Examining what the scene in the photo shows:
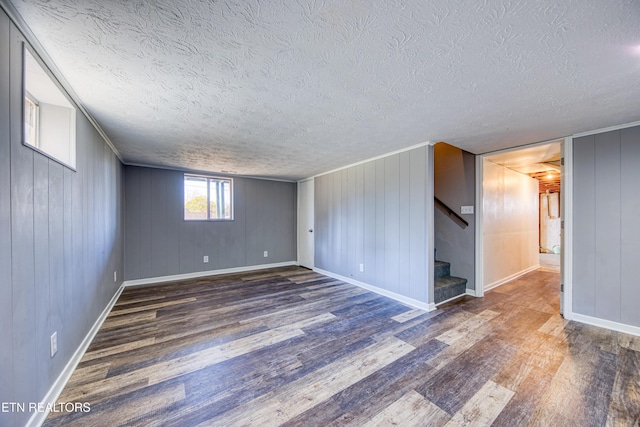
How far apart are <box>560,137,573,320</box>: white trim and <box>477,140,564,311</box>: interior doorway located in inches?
4.4

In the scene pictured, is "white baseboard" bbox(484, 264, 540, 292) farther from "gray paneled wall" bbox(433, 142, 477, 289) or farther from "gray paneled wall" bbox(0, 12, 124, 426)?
"gray paneled wall" bbox(0, 12, 124, 426)

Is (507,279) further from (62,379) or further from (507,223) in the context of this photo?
(62,379)

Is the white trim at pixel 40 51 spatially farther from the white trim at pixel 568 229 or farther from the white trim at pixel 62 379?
the white trim at pixel 568 229

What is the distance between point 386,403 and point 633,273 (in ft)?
9.62

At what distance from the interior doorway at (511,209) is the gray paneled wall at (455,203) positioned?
0.42 ft

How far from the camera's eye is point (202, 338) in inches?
93.2

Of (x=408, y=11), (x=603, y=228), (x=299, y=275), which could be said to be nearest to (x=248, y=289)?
(x=299, y=275)

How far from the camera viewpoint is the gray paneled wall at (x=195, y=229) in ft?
14.0

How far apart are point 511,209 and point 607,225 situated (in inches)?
76.7

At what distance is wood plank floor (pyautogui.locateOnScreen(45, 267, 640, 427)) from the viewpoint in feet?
4.75

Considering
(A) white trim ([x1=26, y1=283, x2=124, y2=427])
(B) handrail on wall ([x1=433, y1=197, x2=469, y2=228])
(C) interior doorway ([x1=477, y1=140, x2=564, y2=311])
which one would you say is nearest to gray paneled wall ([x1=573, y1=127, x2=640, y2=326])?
(C) interior doorway ([x1=477, y1=140, x2=564, y2=311])

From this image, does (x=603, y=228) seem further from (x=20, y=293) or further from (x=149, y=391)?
(x=20, y=293)

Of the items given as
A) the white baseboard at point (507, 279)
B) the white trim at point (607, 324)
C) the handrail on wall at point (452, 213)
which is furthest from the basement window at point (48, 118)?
the white baseboard at point (507, 279)

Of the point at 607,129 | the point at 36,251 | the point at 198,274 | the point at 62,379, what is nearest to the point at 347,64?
the point at 36,251
